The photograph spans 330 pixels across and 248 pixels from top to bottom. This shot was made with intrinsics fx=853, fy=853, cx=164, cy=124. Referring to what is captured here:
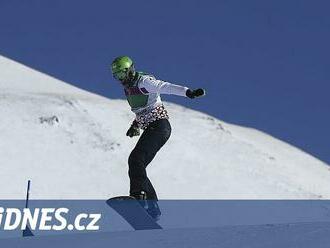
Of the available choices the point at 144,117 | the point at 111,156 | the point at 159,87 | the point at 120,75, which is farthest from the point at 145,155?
the point at 111,156

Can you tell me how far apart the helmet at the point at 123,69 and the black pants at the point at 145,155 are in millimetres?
573

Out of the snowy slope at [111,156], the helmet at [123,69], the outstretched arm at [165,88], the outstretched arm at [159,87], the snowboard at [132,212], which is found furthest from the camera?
the snowy slope at [111,156]

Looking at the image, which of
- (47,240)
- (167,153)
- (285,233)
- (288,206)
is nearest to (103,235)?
(47,240)

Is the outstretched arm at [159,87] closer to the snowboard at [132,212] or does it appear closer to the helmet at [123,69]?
the helmet at [123,69]

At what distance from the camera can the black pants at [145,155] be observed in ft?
28.5

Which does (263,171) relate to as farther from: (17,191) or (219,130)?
A: (17,191)

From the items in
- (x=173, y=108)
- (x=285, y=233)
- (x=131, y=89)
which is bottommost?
(x=285, y=233)

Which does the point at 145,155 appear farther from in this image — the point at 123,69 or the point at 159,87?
the point at 123,69

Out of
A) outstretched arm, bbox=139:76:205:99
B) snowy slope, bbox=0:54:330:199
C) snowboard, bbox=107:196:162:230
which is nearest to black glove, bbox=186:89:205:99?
outstretched arm, bbox=139:76:205:99

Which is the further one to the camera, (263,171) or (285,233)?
(263,171)

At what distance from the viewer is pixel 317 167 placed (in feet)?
233

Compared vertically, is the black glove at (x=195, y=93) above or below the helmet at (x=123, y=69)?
below

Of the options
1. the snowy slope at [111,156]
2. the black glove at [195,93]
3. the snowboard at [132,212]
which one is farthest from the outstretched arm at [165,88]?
the snowy slope at [111,156]

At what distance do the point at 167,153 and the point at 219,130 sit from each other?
10004 mm
